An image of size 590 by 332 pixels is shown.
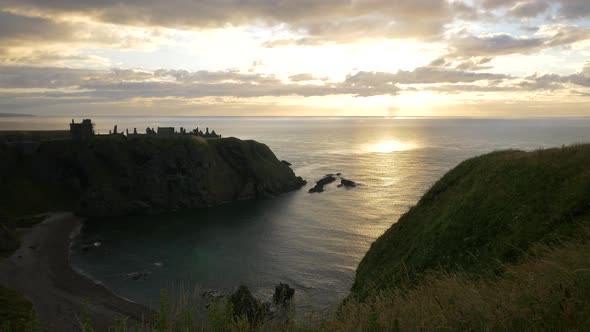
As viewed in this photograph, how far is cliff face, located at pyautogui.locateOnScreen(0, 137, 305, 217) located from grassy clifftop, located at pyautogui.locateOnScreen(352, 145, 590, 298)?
284ft

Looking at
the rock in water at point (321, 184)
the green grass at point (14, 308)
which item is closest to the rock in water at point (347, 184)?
the rock in water at point (321, 184)

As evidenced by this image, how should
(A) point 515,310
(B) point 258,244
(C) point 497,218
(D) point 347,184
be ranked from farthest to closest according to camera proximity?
(D) point 347,184
(B) point 258,244
(C) point 497,218
(A) point 515,310

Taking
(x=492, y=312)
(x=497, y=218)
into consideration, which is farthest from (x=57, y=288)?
(x=492, y=312)

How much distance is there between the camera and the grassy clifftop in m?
17.6

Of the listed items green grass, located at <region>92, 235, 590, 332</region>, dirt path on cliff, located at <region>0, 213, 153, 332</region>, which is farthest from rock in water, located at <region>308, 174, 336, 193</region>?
green grass, located at <region>92, 235, 590, 332</region>

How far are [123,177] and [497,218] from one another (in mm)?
103372

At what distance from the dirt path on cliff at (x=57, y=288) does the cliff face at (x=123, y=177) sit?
26048 millimetres

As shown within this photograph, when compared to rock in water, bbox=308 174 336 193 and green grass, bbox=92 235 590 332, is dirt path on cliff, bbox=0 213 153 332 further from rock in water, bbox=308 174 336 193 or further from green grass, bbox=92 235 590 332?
rock in water, bbox=308 174 336 193

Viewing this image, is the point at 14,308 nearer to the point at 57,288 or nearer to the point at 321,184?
the point at 57,288

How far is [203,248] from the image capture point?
72.2 meters

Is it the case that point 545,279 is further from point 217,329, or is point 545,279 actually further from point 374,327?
point 217,329

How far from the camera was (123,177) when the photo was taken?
10475cm

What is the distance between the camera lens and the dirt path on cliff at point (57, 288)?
150 ft

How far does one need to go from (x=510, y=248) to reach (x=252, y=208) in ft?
295
